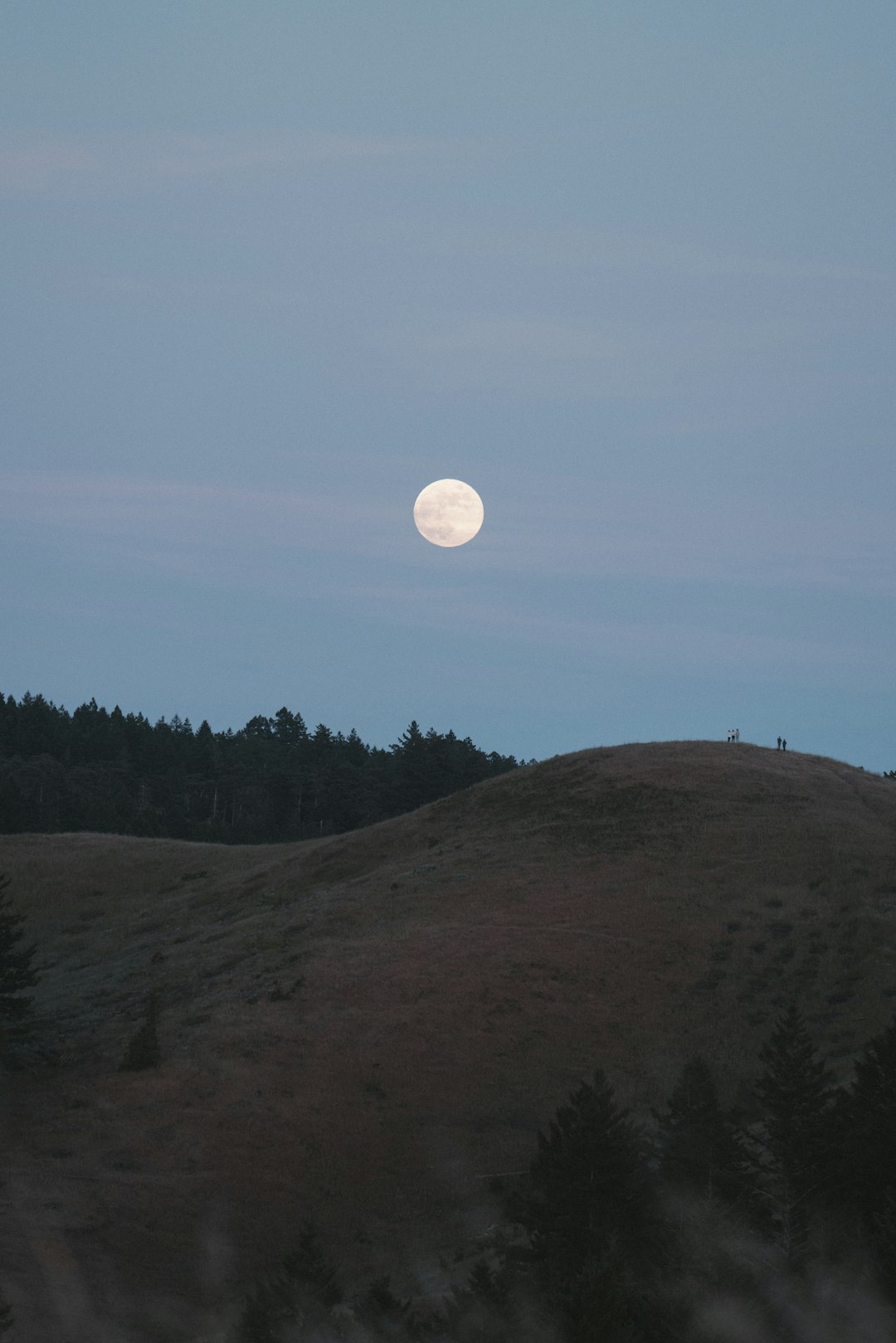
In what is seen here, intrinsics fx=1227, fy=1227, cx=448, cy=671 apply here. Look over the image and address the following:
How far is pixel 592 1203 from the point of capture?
25.1 metres

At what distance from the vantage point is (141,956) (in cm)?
5831

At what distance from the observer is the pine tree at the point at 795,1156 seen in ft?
80.2

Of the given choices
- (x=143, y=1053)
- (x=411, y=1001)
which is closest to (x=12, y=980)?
(x=143, y=1053)

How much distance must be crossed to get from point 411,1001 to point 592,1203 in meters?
19.9

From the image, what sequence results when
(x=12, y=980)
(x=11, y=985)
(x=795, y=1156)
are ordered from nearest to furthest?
(x=795, y=1156) < (x=11, y=985) < (x=12, y=980)

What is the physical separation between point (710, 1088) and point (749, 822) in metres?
34.6

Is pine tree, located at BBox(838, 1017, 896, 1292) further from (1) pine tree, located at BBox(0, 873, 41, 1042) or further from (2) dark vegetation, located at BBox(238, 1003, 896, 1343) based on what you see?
(1) pine tree, located at BBox(0, 873, 41, 1042)

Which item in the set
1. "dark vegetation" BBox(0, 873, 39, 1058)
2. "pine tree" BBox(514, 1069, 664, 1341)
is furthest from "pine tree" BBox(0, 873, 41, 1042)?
"pine tree" BBox(514, 1069, 664, 1341)

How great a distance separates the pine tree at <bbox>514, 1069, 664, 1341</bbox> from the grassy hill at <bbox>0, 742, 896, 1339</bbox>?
5.30m

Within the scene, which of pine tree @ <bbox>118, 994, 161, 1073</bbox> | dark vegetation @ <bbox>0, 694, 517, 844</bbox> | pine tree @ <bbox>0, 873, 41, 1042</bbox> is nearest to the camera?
pine tree @ <bbox>118, 994, 161, 1073</bbox>

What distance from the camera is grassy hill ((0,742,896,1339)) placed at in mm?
32094

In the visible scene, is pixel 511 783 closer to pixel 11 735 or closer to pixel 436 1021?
pixel 436 1021

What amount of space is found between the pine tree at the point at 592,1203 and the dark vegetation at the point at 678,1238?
35mm

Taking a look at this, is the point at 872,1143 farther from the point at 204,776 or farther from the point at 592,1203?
the point at 204,776
